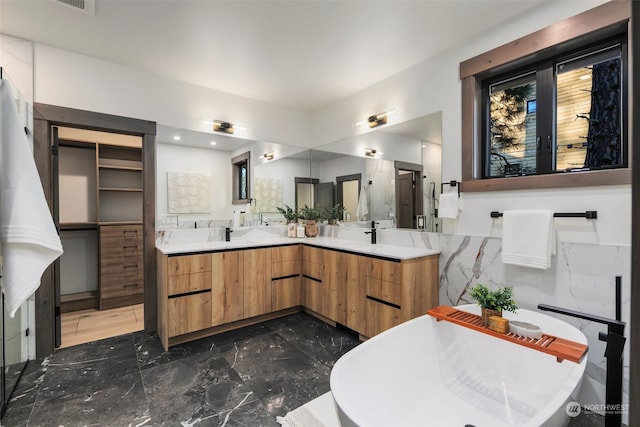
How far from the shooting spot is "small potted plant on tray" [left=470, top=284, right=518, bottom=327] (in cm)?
183

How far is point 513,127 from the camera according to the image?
2342 mm

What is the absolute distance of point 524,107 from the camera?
2.29m

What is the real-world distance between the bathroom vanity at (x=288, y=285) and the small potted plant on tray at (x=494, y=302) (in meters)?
0.62

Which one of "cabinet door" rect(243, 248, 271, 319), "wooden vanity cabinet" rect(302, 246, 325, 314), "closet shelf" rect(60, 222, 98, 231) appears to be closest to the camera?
"cabinet door" rect(243, 248, 271, 319)

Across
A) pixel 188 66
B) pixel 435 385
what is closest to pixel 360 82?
pixel 188 66

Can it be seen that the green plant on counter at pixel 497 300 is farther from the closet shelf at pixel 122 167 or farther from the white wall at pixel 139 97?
the closet shelf at pixel 122 167

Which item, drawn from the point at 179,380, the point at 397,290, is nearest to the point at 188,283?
the point at 179,380

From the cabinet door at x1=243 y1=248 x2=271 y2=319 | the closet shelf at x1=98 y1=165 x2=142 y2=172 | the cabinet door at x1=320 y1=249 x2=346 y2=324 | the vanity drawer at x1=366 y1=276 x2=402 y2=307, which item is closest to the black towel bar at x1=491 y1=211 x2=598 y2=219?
the vanity drawer at x1=366 y1=276 x2=402 y2=307

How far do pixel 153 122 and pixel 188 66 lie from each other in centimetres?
66

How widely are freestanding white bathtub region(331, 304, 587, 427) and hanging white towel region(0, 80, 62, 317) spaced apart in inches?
57.0

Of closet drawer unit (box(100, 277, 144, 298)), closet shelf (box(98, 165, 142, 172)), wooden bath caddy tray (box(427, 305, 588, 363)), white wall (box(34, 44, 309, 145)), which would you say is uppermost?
white wall (box(34, 44, 309, 145))

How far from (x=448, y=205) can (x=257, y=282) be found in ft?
6.59

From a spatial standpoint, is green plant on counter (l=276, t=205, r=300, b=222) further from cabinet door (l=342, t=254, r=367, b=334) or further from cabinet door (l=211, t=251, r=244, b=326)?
cabinet door (l=342, t=254, r=367, b=334)

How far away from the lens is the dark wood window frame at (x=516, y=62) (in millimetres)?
1800
